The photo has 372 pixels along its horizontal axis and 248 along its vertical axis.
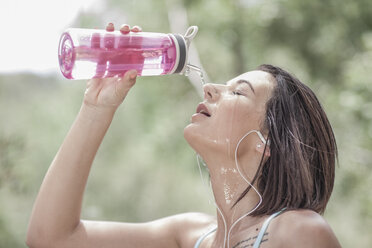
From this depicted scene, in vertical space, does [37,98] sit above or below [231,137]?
below

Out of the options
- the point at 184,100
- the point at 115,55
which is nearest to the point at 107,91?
the point at 115,55

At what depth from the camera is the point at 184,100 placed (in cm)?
486

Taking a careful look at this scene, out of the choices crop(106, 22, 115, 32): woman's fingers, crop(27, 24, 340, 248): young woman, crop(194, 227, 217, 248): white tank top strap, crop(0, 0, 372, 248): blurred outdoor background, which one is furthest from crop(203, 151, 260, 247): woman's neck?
crop(0, 0, 372, 248): blurred outdoor background

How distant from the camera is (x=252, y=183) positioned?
1352 mm

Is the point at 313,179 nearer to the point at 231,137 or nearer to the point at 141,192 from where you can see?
the point at 231,137

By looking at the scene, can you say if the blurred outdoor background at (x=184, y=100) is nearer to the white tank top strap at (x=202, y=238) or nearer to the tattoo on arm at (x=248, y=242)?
the white tank top strap at (x=202, y=238)

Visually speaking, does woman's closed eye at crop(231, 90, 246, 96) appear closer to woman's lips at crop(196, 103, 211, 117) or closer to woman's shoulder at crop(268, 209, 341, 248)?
woman's lips at crop(196, 103, 211, 117)

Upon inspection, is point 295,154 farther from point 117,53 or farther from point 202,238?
point 117,53

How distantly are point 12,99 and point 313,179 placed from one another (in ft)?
9.64

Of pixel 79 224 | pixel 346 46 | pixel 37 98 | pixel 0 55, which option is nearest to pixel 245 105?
pixel 79 224

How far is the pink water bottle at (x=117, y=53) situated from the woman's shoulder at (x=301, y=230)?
0.54 metres

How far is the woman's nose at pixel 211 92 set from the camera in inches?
55.7

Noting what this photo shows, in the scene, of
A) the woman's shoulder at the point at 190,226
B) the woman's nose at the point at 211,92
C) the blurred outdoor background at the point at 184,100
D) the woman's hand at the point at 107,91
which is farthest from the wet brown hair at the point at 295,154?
the blurred outdoor background at the point at 184,100

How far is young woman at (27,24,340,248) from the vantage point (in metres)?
1.27
